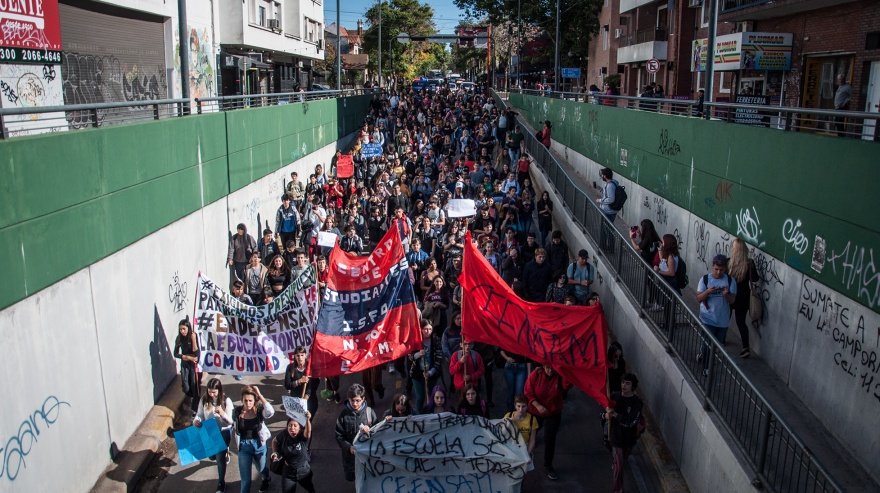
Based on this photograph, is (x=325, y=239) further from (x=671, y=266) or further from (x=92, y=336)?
(x=671, y=266)

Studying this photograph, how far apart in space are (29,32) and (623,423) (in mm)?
12520

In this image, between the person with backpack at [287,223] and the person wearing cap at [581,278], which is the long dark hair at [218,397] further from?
the person with backpack at [287,223]

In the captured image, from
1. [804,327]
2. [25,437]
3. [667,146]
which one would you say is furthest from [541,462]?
[667,146]

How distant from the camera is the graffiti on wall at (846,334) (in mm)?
7672

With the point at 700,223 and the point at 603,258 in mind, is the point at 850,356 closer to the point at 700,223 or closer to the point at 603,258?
the point at 700,223

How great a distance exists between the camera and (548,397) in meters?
9.62

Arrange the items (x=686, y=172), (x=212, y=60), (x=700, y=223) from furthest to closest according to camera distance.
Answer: (x=212, y=60), (x=686, y=172), (x=700, y=223)

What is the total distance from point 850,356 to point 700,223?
17.9 ft

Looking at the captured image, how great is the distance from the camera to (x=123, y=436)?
10430mm

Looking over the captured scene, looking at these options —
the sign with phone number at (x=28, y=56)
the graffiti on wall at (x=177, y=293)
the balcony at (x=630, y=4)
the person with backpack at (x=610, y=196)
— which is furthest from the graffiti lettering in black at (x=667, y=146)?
the balcony at (x=630, y=4)

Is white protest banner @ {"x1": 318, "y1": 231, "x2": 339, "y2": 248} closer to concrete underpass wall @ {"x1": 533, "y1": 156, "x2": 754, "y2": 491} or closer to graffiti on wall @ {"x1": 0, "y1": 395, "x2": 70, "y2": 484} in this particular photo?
concrete underpass wall @ {"x1": 533, "y1": 156, "x2": 754, "y2": 491}

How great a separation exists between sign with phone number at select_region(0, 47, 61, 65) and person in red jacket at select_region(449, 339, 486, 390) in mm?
9162

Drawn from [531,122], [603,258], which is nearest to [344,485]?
[603,258]

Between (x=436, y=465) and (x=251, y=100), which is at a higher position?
(x=251, y=100)
